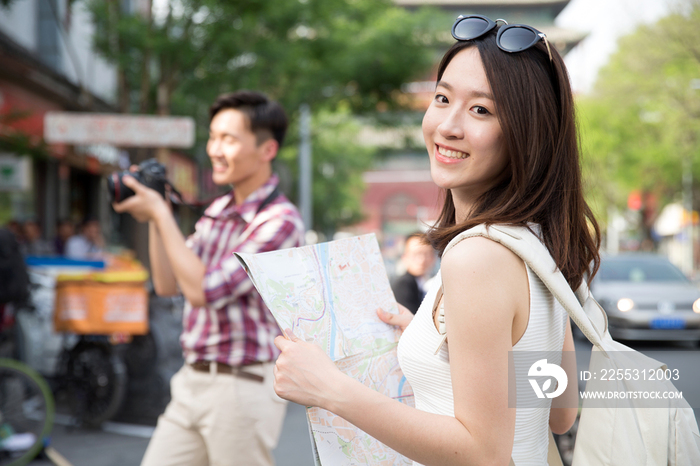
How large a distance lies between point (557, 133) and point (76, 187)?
16097 mm

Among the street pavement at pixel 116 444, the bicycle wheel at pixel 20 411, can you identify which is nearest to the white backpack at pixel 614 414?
the street pavement at pixel 116 444

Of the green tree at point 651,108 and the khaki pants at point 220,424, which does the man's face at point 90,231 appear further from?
the khaki pants at point 220,424

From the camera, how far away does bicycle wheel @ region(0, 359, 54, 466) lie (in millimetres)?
4414

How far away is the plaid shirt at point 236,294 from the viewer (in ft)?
7.87

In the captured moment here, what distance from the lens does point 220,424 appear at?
7.76ft

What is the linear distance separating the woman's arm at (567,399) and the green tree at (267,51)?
7.62 m

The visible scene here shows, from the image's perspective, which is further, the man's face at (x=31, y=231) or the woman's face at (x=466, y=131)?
the man's face at (x=31, y=231)

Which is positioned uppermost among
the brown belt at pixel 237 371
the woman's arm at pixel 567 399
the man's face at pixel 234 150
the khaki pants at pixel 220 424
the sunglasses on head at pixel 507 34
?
the sunglasses on head at pixel 507 34

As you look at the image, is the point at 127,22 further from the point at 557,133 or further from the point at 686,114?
the point at 686,114

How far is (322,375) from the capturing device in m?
1.34

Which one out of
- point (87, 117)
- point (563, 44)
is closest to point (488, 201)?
point (87, 117)

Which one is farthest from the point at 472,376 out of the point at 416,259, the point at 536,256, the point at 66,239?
the point at 66,239

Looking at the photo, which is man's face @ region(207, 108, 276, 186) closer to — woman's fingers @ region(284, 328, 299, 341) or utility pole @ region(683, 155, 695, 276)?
woman's fingers @ region(284, 328, 299, 341)

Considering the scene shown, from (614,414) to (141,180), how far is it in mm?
1862
